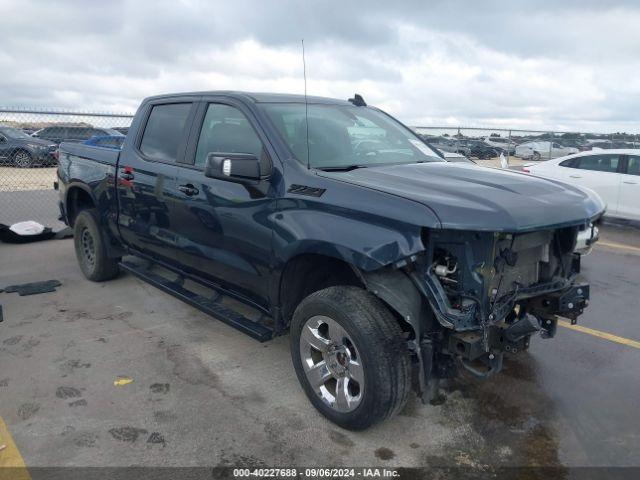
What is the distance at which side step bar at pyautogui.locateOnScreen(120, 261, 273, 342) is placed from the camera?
143 inches

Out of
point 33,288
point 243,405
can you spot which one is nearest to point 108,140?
point 33,288

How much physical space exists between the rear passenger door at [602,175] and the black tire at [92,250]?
798 cm

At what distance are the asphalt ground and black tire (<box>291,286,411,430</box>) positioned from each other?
0.25m

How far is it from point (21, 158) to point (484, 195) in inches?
751

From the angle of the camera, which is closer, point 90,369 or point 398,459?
point 398,459

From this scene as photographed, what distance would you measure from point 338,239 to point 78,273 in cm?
442

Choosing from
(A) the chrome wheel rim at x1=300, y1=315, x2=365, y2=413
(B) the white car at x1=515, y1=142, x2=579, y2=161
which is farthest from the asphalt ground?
(B) the white car at x1=515, y1=142, x2=579, y2=161

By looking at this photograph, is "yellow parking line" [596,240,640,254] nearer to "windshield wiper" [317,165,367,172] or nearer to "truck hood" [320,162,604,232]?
"truck hood" [320,162,604,232]

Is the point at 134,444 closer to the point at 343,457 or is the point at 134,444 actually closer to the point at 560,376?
the point at 343,457

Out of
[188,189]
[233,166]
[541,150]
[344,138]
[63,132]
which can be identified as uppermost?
[344,138]

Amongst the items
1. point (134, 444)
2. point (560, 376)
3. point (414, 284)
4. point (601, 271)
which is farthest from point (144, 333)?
point (601, 271)

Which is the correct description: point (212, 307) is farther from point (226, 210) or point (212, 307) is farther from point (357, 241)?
point (357, 241)

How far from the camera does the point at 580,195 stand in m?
3.29

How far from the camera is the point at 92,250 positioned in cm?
582
